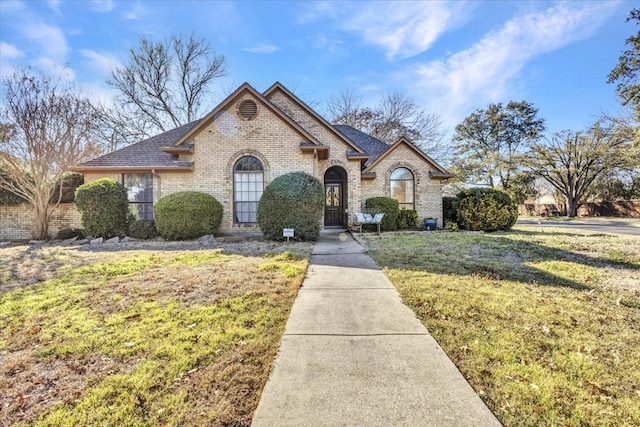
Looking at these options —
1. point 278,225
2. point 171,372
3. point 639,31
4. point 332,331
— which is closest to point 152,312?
point 171,372

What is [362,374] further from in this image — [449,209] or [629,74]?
[449,209]

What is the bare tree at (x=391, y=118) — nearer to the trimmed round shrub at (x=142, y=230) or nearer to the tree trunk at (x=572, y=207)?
the tree trunk at (x=572, y=207)

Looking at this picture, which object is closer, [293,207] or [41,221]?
[293,207]

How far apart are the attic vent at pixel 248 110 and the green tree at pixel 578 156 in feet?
99.1

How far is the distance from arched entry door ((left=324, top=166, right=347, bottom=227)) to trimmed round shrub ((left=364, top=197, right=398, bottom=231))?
181cm

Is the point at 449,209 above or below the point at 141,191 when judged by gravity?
below

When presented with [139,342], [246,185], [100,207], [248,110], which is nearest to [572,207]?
[246,185]

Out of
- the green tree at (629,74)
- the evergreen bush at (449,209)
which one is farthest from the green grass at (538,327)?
the evergreen bush at (449,209)

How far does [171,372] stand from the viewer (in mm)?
2713

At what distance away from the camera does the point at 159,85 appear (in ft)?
89.0

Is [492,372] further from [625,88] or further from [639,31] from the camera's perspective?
[625,88]

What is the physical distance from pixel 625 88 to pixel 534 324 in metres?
11.3

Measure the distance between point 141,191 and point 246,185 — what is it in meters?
4.70

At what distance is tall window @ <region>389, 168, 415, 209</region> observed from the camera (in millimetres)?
15773
